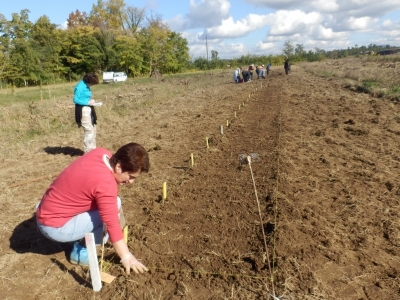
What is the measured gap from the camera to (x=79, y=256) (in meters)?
3.05

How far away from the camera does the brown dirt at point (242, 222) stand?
2760 mm

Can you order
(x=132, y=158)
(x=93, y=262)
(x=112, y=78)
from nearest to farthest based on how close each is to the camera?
(x=132, y=158) < (x=93, y=262) < (x=112, y=78)

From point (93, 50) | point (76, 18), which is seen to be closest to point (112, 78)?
point (93, 50)

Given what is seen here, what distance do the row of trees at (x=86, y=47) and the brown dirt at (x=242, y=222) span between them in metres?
34.1

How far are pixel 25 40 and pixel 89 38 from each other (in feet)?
27.3

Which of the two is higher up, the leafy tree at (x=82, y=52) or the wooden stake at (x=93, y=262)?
the leafy tree at (x=82, y=52)

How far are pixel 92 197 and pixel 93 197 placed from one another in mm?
13

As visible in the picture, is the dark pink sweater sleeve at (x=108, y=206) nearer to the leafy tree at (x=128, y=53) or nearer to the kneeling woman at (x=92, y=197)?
the kneeling woman at (x=92, y=197)

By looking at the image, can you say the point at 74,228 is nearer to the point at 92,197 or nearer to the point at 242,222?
the point at 92,197

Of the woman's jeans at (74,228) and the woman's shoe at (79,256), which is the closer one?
the woman's jeans at (74,228)

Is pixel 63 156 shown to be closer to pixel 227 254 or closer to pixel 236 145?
pixel 236 145

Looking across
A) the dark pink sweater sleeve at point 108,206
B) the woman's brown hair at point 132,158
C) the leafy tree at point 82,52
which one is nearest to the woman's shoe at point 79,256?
the dark pink sweater sleeve at point 108,206

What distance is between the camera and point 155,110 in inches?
521

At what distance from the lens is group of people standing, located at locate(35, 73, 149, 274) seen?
2.47 m
